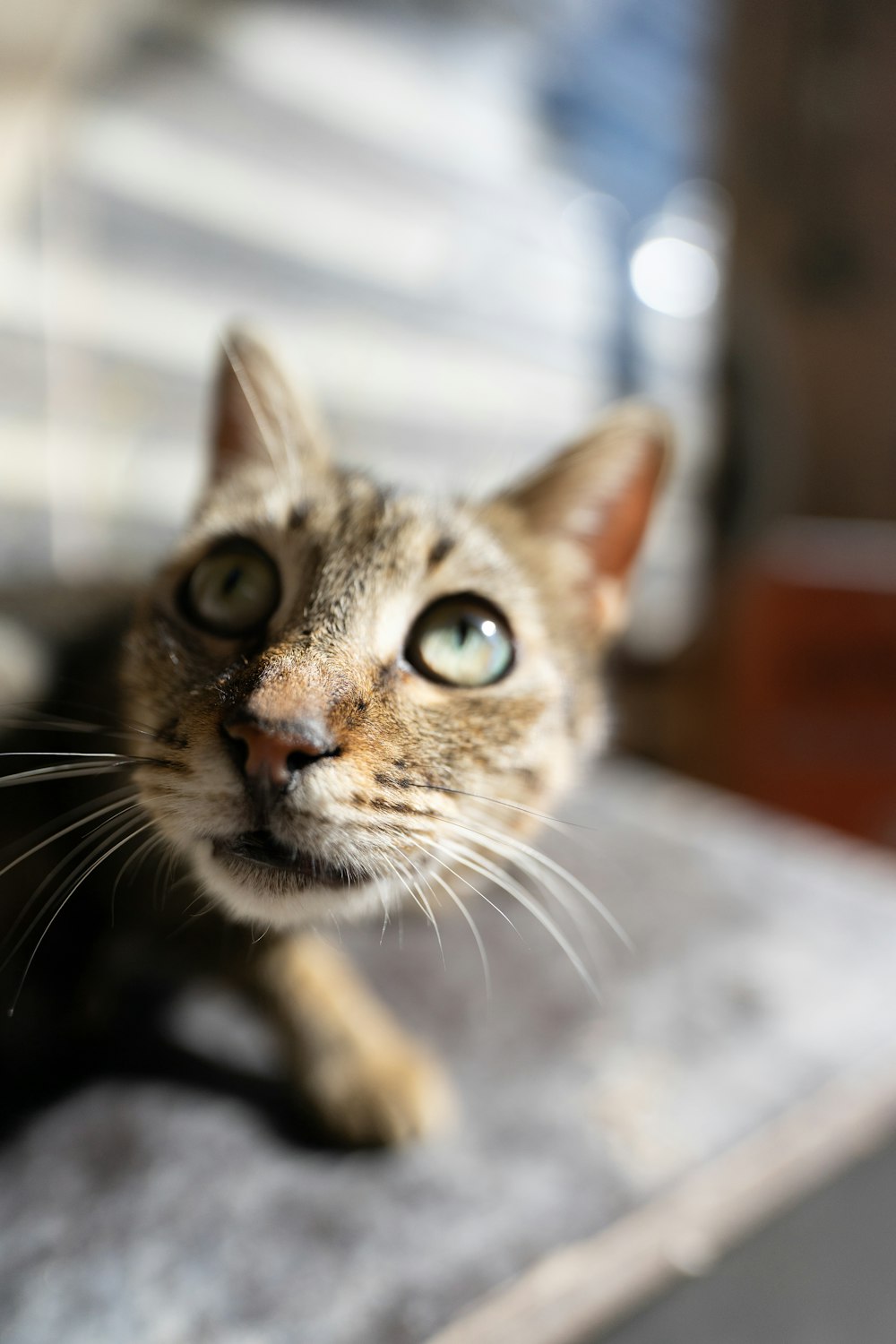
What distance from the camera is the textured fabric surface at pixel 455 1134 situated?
514 millimetres

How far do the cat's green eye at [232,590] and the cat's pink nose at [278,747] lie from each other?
0.46 ft

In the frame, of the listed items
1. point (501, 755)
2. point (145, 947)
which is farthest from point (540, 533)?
point (145, 947)

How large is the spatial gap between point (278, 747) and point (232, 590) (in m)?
0.18

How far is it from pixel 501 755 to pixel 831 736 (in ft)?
3.72

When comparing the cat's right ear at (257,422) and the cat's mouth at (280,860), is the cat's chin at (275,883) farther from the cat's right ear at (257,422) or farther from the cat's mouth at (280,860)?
the cat's right ear at (257,422)

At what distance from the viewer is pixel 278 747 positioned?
0.47 m

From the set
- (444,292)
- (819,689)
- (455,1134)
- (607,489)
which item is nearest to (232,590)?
(607,489)

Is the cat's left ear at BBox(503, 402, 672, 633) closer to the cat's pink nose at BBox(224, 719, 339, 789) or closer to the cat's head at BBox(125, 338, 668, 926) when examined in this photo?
the cat's head at BBox(125, 338, 668, 926)

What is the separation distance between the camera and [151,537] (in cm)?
155

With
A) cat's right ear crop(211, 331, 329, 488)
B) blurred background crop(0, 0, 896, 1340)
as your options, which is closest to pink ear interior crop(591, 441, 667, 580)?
blurred background crop(0, 0, 896, 1340)

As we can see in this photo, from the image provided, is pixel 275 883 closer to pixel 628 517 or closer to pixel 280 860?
pixel 280 860

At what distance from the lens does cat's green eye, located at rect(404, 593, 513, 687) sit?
23.3 inches

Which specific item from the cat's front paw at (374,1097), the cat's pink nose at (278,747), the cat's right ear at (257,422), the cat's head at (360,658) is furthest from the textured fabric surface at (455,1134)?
the cat's right ear at (257,422)

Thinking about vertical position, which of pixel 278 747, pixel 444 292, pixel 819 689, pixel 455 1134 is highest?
pixel 444 292
